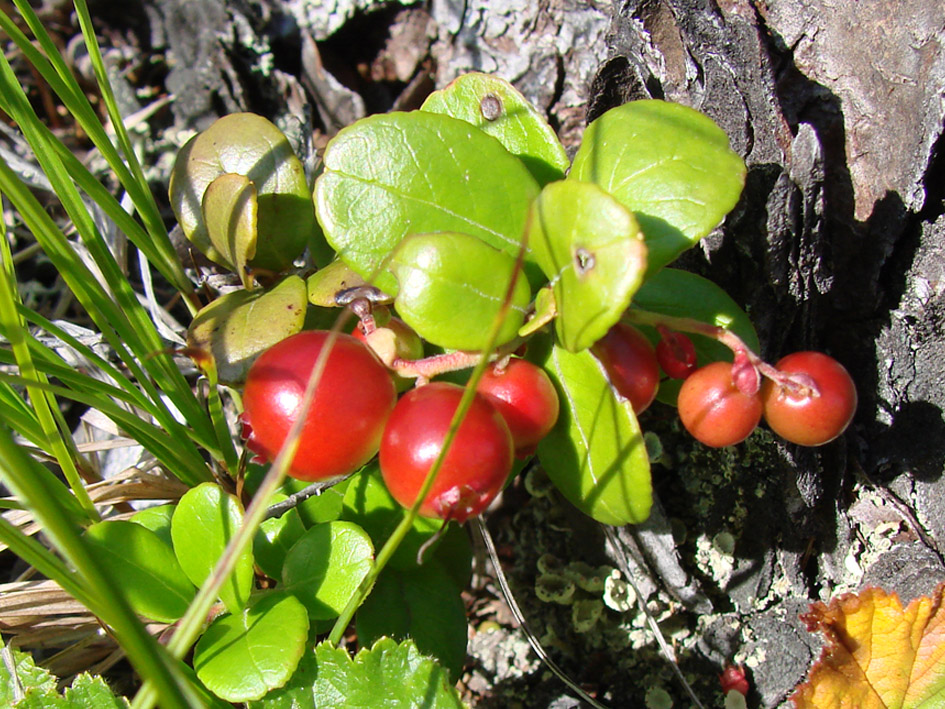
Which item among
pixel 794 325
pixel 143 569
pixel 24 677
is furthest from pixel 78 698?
pixel 794 325

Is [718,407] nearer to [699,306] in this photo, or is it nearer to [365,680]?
[699,306]

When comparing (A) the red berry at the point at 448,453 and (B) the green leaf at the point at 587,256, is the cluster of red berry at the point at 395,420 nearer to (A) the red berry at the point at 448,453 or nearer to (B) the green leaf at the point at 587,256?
(A) the red berry at the point at 448,453

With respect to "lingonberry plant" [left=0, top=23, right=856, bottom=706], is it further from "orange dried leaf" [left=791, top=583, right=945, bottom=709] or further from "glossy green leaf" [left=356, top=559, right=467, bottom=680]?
"orange dried leaf" [left=791, top=583, right=945, bottom=709]

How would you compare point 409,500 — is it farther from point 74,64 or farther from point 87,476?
point 74,64

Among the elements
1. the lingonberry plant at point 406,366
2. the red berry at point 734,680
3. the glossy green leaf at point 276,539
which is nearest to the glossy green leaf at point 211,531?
the lingonberry plant at point 406,366

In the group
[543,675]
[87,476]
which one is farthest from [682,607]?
[87,476]

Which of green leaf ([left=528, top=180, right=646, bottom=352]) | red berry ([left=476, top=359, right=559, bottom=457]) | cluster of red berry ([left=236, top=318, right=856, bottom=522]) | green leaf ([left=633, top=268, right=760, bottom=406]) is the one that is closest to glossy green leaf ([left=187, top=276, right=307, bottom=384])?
cluster of red berry ([left=236, top=318, right=856, bottom=522])
